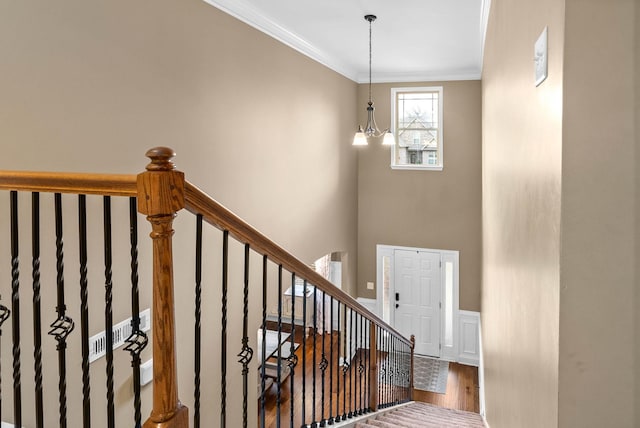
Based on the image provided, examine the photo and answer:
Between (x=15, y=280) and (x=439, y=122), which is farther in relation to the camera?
(x=439, y=122)

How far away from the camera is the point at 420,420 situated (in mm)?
4055

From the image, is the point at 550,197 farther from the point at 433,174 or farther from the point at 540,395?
the point at 433,174

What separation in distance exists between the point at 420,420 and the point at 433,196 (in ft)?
14.3

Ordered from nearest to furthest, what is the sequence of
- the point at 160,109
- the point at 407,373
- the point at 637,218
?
1. the point at 637,218
2. the point at 160,109
3. the point at 407,373

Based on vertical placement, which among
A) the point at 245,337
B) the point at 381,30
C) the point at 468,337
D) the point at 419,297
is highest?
the point at 381,30

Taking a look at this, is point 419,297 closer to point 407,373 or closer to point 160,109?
point 407,373

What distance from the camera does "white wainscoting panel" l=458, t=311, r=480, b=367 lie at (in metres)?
7.71

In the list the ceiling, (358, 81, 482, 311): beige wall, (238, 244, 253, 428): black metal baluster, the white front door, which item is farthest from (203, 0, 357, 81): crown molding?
the white front door

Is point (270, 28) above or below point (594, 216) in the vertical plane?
above

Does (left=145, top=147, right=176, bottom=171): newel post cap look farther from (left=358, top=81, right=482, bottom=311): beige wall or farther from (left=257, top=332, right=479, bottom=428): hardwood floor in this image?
(left=358, top=81, right=482, bottom=311): beige wall

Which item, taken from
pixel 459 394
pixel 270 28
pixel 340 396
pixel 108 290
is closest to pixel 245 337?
pixel 108 290

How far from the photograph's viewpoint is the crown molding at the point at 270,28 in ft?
12.5

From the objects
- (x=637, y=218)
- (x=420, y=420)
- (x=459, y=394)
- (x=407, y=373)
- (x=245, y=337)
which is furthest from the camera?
(x=459, y=394)

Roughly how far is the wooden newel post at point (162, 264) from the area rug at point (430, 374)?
21.2ft
